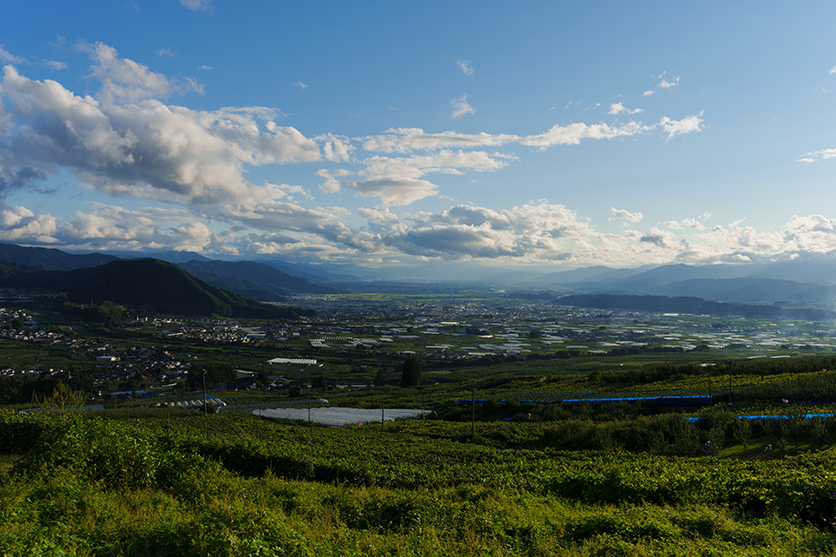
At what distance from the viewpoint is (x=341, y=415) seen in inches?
1351

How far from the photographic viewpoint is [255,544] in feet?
19.2

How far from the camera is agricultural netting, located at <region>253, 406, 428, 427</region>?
31.7 metres

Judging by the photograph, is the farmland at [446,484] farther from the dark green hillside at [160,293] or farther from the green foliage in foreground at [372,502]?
the dark green hillside at [160,293]

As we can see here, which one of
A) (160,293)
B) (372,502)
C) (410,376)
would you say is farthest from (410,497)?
(160,293)

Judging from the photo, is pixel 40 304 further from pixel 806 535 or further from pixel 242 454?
pixel 806 535

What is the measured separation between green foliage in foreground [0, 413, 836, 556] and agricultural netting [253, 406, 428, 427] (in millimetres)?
17813

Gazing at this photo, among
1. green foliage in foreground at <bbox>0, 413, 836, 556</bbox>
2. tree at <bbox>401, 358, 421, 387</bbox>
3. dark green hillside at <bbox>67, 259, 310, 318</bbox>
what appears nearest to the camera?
green foliage in foreground at <bbox>0, 413, 836, 556</bbox>

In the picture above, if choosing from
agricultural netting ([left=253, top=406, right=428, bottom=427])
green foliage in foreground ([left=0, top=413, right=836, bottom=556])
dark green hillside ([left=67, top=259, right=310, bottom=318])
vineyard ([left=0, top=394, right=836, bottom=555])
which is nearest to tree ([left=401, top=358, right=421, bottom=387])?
agricultural netting ([left=253, top=406, right=428, bottom=427])

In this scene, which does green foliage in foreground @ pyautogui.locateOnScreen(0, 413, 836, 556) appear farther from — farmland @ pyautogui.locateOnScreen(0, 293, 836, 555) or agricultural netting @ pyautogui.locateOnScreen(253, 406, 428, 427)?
agricultural netting @ pyautogui.locateOnScreen(253, 406, 428, 427)

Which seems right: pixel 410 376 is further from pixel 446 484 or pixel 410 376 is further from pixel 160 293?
pixel 160 293

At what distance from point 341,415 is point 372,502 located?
26.6 m

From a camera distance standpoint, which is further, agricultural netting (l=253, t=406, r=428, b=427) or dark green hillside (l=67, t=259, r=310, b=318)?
dark green hillside (l=67, t=259, r=310, b=318)

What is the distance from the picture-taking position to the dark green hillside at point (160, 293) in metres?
174

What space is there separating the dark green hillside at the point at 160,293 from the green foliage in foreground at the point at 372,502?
17214cm
